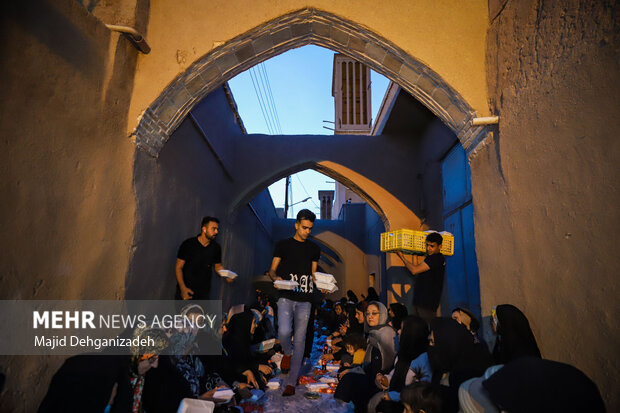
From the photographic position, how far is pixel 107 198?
2838 mm

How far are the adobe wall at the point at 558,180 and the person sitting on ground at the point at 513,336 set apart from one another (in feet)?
0.49

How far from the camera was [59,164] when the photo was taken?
2373mm

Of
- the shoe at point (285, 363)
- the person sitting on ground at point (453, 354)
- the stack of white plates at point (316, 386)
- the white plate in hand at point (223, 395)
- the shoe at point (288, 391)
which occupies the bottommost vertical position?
the stack of white plates at point (316, 386)

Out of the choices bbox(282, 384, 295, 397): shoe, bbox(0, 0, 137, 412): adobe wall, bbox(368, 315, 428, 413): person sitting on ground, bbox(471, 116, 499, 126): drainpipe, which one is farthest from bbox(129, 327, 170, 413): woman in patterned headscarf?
bbox(471, 116, 499, 126): drainpipe

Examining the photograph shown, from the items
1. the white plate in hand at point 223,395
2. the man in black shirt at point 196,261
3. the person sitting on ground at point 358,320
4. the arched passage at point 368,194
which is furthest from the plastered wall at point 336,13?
the arched passage at point 368,194

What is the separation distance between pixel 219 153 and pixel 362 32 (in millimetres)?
3604

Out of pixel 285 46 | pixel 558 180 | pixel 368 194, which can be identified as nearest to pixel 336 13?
pixel 285 46

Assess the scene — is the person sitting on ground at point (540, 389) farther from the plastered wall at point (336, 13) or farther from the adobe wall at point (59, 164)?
the plastered wall at point (336, 13)

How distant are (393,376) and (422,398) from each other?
0.90 m

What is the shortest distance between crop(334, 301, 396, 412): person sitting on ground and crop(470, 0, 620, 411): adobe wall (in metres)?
0.88

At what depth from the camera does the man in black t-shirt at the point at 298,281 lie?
322 cm

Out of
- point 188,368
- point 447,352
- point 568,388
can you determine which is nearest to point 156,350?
point 188,368

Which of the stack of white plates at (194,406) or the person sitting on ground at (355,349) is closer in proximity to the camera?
the stack of white plates at (194,406)

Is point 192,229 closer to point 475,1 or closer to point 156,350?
point 156,350
